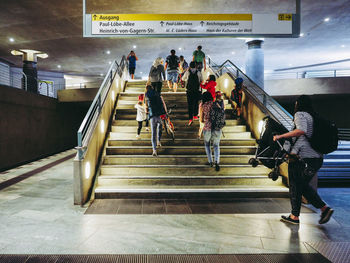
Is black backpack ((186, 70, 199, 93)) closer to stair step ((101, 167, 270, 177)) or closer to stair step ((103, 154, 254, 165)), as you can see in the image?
stair step ((103, 154, 254, 165))

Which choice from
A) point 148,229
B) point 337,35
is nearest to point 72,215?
point 148,229

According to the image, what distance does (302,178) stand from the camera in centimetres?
377

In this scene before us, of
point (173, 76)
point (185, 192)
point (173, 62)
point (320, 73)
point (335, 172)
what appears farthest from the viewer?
point (320, 73)

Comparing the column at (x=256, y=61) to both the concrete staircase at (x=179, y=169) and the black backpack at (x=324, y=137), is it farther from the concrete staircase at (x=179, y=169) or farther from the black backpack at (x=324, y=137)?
the black backpack at (x=324, y=137)

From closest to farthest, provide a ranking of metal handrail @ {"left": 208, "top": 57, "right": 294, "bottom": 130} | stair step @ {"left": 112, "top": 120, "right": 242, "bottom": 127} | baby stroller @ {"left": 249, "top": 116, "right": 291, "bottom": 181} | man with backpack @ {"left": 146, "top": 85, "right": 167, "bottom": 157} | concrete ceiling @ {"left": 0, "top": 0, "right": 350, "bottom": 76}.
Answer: baby stroller @ {"left": 249, "top": 116, "right": 291, "bottom": 181} → man with backpack @ {"left": 146, "top": 85, "right": 167, "bottom": 157} → metal handrail @ {"left": 208, "top": 57, "right": 294, "bottom": 130} → stair step @ {"left": 112, "top": 120, "right": 242, "bottom": 127} → concrete ceiling @ {"left": 0, "top": 0, "right": 350, "bottom": 76}

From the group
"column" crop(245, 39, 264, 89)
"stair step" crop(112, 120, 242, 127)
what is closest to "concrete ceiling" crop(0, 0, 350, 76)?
"column" crop(245, 39, 264, 89)

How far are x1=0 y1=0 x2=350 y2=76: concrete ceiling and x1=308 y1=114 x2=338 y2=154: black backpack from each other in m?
7.84

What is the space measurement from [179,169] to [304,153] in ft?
9.35

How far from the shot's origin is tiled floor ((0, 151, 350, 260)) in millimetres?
3180

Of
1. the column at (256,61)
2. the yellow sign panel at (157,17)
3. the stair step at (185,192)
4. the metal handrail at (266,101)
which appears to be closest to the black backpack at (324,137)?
the metal handrail at (266,101)

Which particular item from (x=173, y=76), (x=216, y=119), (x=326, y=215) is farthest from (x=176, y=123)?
(x=326, y=215)

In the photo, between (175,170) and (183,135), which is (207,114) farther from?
(183,135)

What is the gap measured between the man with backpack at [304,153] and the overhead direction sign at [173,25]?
8.13 feet

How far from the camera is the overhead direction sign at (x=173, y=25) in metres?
5.30
